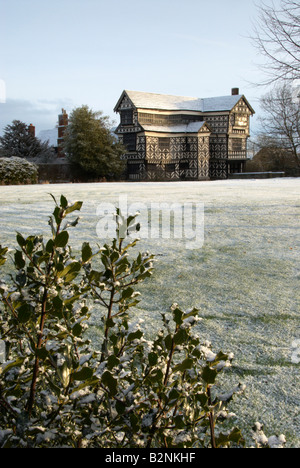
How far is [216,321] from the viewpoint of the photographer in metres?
2.78

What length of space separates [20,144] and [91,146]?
36.3 feet

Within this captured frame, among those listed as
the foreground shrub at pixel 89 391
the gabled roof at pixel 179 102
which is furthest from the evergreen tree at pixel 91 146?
the foreground shrub at pixel 89 391

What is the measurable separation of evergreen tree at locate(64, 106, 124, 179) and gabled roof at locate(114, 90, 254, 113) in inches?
246

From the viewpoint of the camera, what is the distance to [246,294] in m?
3.35

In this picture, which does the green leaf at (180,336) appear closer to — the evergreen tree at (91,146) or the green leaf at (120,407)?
the green leaf at (120,407)

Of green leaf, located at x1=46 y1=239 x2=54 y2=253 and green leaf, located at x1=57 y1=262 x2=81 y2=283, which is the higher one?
green leaf, located at x1=46 y1=239 x2=54 y2=253

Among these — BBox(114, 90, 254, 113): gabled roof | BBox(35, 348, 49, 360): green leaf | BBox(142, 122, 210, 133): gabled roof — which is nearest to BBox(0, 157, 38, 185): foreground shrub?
BBox(35, 348, 49, 360): green leaf

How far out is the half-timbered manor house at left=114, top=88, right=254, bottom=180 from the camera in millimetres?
42469

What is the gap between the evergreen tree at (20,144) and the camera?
138 ft

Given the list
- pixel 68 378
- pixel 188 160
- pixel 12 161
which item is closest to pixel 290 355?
pixel 68 378

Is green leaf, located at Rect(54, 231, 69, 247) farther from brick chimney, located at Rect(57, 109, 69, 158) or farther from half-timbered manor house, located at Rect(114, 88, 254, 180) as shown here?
brick chimney, located at Rect(57, 109, 69, 158)

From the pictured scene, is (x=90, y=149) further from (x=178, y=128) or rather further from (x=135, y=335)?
(x=135, y=335)
